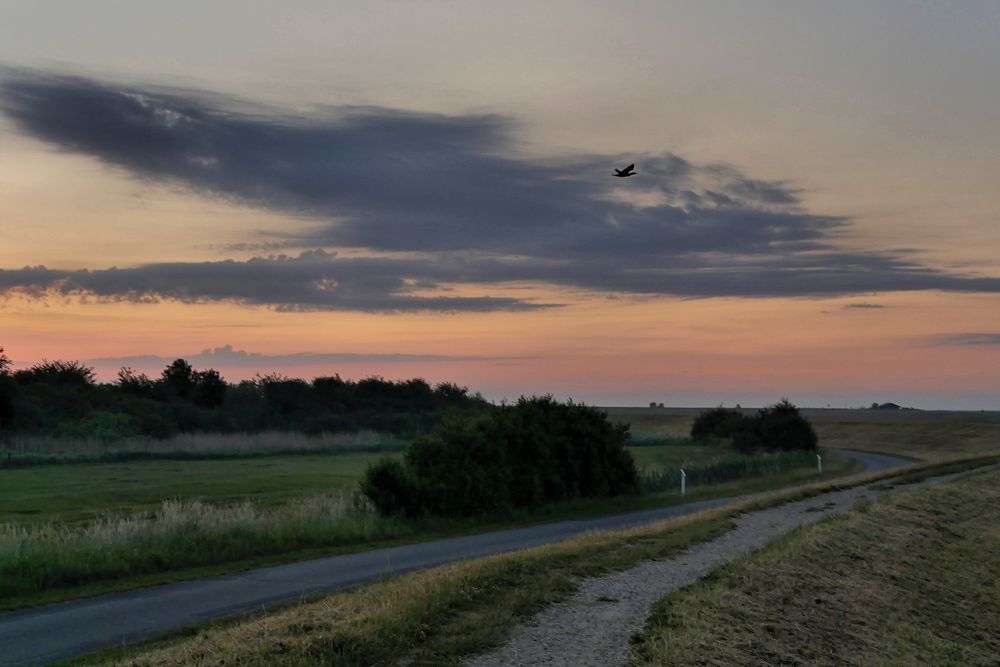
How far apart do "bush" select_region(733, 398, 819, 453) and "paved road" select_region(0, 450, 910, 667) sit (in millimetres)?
57704

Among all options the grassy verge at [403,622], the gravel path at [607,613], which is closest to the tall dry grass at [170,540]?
the grassy verge at [403,622]

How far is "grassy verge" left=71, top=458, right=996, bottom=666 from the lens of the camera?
10312 mm

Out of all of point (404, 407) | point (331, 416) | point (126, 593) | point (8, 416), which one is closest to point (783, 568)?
point (126, 593)

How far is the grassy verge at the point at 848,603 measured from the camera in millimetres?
12797

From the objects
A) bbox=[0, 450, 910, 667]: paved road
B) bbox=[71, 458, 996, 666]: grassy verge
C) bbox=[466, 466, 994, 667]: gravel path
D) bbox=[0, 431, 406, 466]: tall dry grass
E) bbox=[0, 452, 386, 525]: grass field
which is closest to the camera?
bbox=[71, 458, 996, 666]: grassy verge

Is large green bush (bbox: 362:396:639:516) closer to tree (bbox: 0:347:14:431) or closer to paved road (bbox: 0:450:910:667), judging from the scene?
paved road (bbox: 0:450:910:667)

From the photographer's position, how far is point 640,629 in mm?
12219

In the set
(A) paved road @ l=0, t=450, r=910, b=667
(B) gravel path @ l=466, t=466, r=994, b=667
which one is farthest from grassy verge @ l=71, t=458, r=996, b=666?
(A) paved road @ l=0, t=450, r=910, b=667

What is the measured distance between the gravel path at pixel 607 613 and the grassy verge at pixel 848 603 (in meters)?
0.35

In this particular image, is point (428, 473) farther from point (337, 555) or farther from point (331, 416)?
point (331, 416)

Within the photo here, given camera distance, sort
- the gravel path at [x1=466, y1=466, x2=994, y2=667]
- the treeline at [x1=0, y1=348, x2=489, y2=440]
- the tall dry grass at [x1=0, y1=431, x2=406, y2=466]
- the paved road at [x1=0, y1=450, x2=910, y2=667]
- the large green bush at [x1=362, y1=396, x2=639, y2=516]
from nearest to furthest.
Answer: the gravel path at [x1=466, y1=466, x2=994, y2=667] < the paved road at [x1=0, y1=450, x2=910, y2=667] < the large green bush at [x1=362, y1=396, x2=639, y2=516] < the tall dry grass at [x1=0, y1=431, x2=406, y2=466] < the treeline at [x1=0, y1=348, x2=489, y2=440]

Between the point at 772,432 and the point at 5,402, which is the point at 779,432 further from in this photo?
the point at 5,402

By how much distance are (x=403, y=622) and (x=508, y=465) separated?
68.0ft

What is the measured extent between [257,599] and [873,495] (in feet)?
82.5
